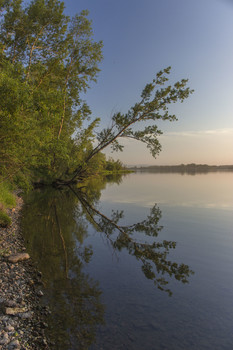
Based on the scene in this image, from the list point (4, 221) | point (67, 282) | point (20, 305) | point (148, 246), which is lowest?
point (148, 246)

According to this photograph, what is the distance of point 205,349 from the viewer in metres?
5.06

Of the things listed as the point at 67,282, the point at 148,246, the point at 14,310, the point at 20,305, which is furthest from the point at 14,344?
the point at 148,246

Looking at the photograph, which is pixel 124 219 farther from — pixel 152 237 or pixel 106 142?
pixel 106 142

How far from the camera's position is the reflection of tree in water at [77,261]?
5.66 meters

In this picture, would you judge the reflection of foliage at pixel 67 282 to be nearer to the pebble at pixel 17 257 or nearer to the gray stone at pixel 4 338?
the pebble at pixel 17 257

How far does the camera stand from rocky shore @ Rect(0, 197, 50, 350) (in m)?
4.77

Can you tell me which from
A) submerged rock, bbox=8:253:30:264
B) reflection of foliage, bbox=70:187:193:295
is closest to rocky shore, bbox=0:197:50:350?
submerged rock, bbox=8:253:30:264

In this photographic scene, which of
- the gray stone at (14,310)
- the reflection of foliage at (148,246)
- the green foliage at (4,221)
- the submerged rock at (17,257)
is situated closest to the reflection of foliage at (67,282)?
the submerged rock at (17,257)

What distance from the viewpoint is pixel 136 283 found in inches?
319

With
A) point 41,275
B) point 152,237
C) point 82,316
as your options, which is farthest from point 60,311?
point 152,237

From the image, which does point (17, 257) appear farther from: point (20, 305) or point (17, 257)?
point (20, 305)

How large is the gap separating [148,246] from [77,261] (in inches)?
164

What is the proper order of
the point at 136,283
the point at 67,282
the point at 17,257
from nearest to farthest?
the point at 67,282 < the point at 136,283 < the point at 17,257

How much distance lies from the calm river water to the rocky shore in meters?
0.31
